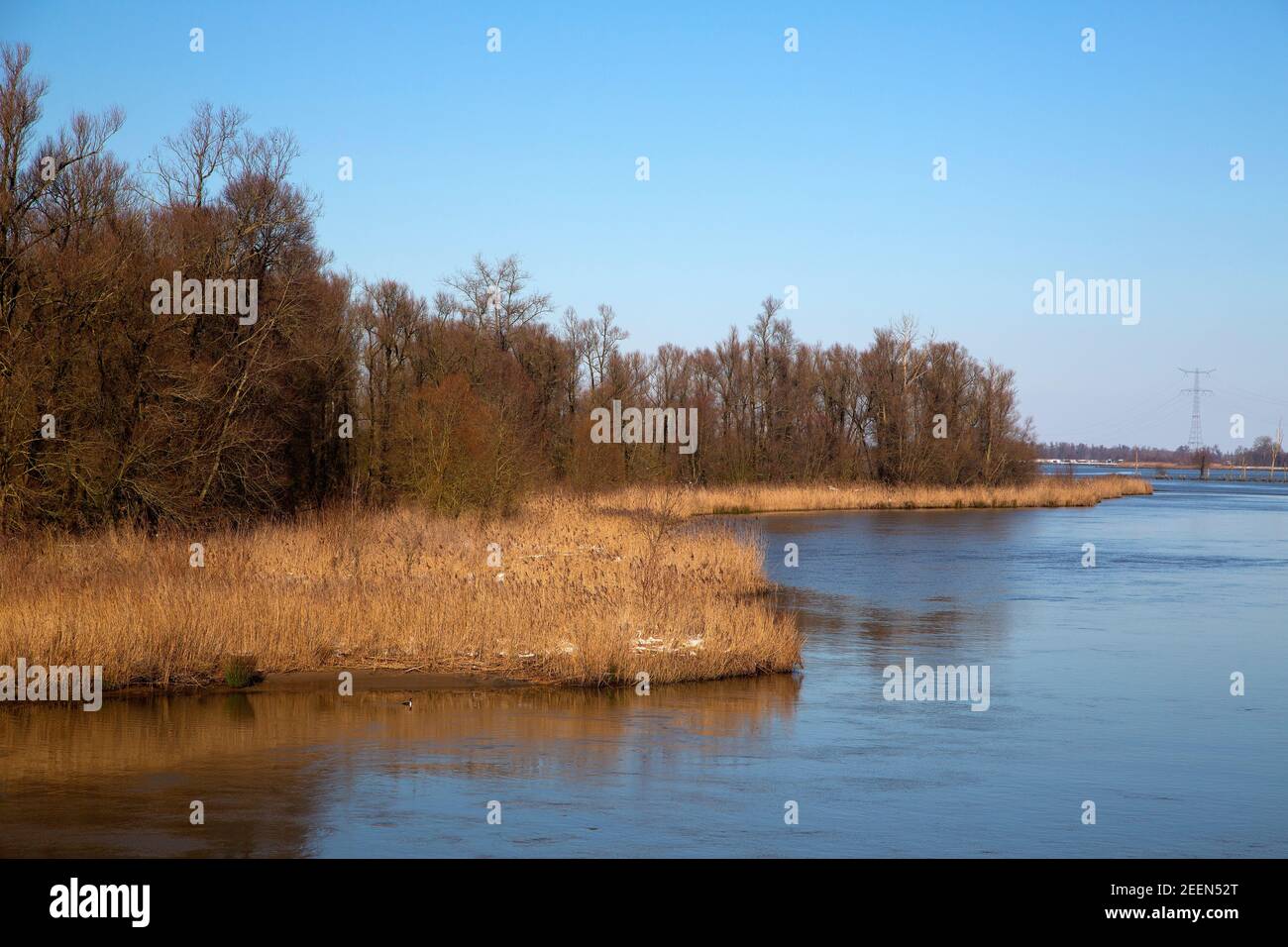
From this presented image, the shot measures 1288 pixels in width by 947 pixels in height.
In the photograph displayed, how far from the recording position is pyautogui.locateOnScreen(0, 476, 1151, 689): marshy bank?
48.3ft

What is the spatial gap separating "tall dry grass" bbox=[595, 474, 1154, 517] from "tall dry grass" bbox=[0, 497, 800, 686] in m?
34.1

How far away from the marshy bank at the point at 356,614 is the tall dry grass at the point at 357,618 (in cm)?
2

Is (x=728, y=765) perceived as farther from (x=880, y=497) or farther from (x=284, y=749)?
(x=880, y=497)

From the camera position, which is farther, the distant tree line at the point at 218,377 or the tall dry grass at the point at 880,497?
the tall dry grass at the point at 880,497

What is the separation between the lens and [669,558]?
959 inches

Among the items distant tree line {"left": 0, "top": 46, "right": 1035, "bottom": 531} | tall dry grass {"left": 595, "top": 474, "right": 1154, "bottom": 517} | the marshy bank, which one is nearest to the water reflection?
the marshy bank

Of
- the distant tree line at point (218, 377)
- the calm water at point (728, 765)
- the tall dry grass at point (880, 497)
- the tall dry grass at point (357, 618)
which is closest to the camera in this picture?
the calm water at point (728, 765)

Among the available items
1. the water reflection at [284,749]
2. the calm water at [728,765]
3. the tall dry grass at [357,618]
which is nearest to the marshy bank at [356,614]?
the tall dry grass at [357,618]

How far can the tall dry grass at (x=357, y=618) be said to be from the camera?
14680 millimetres

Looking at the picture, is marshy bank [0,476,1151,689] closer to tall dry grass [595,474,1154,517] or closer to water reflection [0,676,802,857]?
water reflection [0,676,802,857]

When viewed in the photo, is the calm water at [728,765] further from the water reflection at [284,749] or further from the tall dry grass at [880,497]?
the tall dry grass at [880,497]

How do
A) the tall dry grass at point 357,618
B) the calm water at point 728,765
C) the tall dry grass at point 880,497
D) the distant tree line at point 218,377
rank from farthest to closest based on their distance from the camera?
the tall dry grass at point 880,497 < the distant tree line at point 218,377 < the tall dry grass at point 357,618 < the calm water at point 728,765
